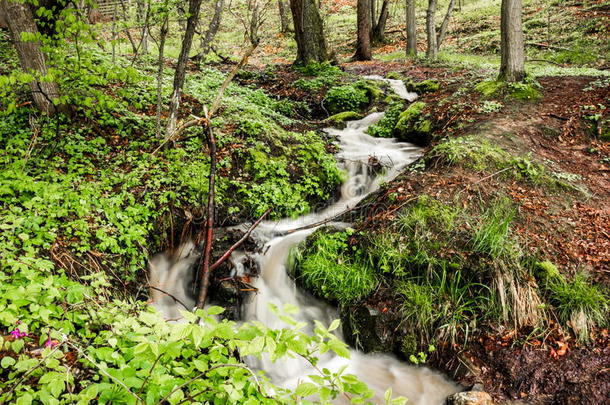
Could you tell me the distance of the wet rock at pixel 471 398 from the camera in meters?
3.67

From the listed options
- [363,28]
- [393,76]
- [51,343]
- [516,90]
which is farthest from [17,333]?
[363,28]

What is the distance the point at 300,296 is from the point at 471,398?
239 centimetres

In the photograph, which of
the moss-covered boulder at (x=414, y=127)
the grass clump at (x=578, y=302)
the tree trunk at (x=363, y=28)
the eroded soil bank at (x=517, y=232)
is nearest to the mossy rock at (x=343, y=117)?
the moss-covered boulder at (x=414, y=127)

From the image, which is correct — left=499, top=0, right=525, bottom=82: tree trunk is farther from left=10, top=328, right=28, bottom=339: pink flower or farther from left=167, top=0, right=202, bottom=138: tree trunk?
left=10, top=328, right=28, bottom=339: pink flower

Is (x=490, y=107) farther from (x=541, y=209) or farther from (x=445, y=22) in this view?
(x=445, y=22)

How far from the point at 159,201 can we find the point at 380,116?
6314 millimetres

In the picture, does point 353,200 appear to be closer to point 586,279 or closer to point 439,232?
point 439,232

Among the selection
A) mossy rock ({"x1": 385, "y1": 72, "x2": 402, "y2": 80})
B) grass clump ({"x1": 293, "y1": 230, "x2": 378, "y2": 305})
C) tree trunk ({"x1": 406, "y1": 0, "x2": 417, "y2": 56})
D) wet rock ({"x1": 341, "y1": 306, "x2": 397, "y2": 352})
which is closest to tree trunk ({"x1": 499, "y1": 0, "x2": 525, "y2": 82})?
mossy rock ({"x1": 385, "y1": 72, "x2": 402, "y2": 80})

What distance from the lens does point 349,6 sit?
97.6 ft

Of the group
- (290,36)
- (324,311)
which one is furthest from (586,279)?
(290,36)

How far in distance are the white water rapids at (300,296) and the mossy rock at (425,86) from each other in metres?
3.70

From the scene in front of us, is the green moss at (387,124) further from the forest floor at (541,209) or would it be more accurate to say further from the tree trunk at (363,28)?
the tree trunk at (363,28)

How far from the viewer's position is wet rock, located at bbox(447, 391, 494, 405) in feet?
12.0

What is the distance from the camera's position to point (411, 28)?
16.2 metres
